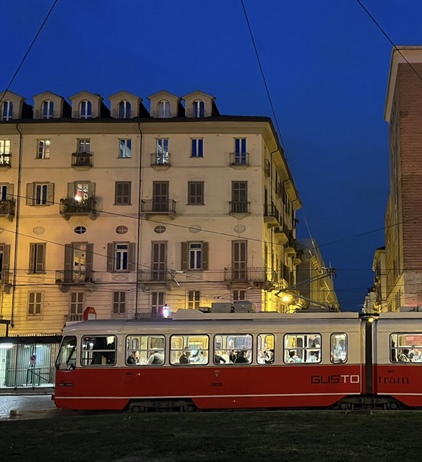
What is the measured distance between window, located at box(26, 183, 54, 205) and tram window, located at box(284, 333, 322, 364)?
2569 cm

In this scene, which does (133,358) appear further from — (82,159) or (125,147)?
(125,147)

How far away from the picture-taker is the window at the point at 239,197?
42.9m

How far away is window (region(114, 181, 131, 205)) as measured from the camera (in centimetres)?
4356

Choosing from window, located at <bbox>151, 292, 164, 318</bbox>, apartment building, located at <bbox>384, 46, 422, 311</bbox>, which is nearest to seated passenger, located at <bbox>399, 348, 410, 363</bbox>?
apartment building, located at <bbox>384, 46, 422, 311</bbox>

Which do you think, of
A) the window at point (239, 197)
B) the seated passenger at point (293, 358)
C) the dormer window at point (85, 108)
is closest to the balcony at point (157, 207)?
the window at point (239, 197)

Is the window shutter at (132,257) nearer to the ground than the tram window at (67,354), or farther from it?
farther from it

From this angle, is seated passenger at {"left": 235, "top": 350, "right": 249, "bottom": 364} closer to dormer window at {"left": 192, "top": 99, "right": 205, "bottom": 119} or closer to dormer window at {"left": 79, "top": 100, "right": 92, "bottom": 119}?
dormer window at {"left": 192, "top": 99, "right": 205, "bottom": 119}

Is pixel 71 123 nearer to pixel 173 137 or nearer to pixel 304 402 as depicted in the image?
pixel 173 137

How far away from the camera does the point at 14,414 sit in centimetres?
2184

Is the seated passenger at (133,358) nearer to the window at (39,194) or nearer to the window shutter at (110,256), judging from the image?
the window shutter at (110,256)

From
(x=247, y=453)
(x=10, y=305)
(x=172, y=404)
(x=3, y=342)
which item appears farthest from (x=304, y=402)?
(x=10, y=305)

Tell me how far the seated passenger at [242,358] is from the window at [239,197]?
21.7m

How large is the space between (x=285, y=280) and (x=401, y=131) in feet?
53.1

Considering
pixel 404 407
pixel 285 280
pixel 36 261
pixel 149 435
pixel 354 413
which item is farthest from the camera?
pixel 285 280
